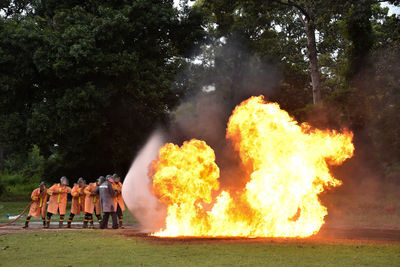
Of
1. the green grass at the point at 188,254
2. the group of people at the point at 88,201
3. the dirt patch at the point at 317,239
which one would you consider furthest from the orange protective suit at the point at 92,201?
the green grass at the point at 188,254

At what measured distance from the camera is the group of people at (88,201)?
19.6m

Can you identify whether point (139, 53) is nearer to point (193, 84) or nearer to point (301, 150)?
point (193, 84)

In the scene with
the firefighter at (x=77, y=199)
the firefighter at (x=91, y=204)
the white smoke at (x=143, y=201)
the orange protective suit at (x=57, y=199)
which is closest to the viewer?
the white smoke at (x=143, y=201)

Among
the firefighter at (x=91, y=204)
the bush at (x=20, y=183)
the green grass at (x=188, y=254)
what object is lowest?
the green grass at (x=188, y=254)

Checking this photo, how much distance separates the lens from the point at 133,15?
32062 mm

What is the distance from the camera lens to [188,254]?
39.4 ft

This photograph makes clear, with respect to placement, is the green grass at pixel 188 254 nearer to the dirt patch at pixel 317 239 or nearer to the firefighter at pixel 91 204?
the dirt patch at pixel 317 239

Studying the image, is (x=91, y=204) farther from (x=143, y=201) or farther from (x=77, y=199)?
(x=143, y=201)

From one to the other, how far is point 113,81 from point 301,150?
17.8 metres

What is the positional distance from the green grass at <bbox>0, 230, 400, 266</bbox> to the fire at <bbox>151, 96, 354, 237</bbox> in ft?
7.63

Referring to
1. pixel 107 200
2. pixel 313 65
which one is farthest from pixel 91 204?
pixel 313 65

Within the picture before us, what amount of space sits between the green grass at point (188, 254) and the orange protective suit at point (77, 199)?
684 centimetres

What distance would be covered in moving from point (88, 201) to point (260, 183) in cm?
842

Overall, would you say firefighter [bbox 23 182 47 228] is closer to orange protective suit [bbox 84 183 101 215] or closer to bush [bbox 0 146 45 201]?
orange protective suit [bbox 84 183 101 215]
